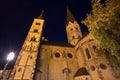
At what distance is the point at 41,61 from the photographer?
82.2 feet

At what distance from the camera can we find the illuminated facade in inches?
829

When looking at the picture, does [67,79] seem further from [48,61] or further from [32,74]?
[32,74]

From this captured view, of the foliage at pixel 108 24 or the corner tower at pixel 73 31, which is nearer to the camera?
the foliage at pixel 108 24

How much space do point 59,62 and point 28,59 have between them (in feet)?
23.8

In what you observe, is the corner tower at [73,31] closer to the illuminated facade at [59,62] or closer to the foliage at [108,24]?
the illuminated facade at [59,62]

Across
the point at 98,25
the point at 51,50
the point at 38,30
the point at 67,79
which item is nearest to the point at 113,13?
the point at 98,25

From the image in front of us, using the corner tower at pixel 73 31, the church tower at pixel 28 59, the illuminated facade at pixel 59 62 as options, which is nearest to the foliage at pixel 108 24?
the illuminated facade at pixel 59 62

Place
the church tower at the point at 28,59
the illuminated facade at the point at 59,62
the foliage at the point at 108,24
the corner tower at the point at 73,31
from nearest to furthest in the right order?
the foliage at the point at 108,24
the church tower at the point at 28,59
the illuminated facade at the point at 59,62
the corner tower at the point at 73,31

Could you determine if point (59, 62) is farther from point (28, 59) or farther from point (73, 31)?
point (73, 31)

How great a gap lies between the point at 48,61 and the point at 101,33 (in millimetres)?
18340

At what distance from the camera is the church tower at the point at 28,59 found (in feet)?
68.6

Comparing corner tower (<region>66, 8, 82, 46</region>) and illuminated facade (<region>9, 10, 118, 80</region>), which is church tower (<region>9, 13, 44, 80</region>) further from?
corner tower (<region>66, 8, 82, 46</region>)

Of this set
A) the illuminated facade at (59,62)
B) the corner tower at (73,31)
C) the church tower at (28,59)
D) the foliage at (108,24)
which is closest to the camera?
the foliage at (108,24)

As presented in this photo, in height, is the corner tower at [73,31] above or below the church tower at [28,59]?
above
